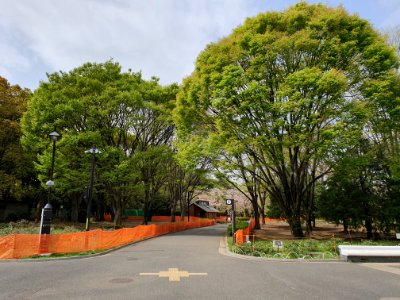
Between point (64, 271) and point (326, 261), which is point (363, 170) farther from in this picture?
point (64, 271)

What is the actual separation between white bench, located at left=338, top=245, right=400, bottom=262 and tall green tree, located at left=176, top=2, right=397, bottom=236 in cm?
580

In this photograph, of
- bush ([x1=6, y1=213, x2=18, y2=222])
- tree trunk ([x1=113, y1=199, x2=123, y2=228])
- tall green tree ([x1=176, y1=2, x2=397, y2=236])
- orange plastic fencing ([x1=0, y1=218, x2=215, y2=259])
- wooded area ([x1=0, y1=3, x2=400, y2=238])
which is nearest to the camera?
orange plastic fencing ([x1=0, y1=218, x2=215, y2=259])

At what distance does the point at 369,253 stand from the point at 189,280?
963 cm

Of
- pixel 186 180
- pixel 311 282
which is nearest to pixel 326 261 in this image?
pixel 311 282

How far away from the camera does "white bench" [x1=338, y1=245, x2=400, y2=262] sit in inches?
554

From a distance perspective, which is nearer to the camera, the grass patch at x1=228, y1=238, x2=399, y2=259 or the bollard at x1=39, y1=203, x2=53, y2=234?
the bollard at x1=39, y1=203, x2=53, y2=234

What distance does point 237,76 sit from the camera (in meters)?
19.3

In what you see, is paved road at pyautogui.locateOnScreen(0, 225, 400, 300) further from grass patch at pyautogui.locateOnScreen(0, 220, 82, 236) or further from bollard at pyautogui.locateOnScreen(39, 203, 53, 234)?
grass patch at pyautogui.locateOnScreen(0, 220, 82, 236)

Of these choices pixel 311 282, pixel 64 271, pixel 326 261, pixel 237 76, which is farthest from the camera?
pixel 237 76

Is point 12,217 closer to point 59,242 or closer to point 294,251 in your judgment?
point 59,242

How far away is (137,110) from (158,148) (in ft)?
13.5

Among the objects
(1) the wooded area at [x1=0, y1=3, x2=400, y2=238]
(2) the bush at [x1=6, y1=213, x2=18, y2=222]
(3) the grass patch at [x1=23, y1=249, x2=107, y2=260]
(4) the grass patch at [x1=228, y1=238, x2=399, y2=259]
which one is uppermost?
(1) the wooded area at [x1=0, y1=3, x2=400, y2=238]

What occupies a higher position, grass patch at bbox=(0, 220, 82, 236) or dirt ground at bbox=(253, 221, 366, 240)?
grass patch at bbox=(0, 220, 82, 236)

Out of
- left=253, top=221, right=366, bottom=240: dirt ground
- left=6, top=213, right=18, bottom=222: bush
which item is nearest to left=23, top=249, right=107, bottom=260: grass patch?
left=253, top=221, right=366, bottom=240: dirt ground
